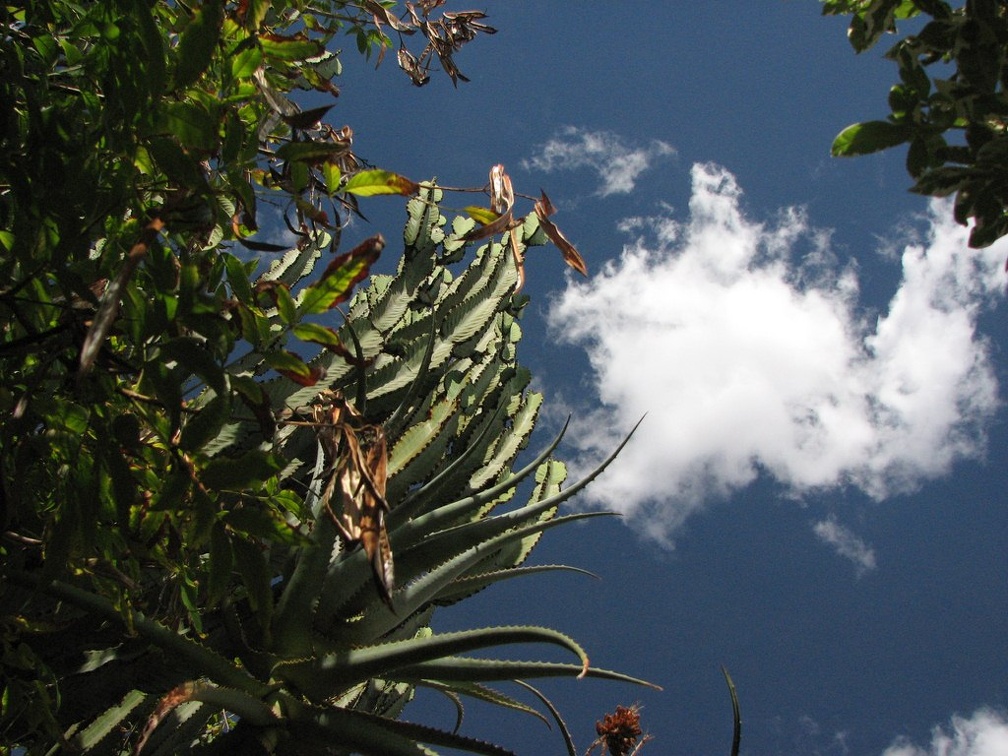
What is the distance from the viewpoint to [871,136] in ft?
4.61

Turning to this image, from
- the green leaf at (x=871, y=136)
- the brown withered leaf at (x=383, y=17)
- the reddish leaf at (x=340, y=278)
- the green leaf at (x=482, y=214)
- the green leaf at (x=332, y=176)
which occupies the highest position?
the brown withered leaf at (x=383, y=17)

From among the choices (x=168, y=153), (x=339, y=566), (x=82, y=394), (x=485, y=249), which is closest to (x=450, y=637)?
(x=339, y=566)

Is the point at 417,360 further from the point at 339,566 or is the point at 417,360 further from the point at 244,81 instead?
the point at 244,81

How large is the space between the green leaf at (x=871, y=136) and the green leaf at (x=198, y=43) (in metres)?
1.08

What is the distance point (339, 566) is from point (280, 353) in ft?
2.92

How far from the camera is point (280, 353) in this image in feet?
5.15

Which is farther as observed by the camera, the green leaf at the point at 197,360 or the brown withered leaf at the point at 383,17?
the brown withered leaf at the point at 383,17

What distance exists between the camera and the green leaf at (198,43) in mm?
1428

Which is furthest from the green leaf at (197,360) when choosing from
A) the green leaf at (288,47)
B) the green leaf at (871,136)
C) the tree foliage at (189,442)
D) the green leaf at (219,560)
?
the green leaf at (871,136)

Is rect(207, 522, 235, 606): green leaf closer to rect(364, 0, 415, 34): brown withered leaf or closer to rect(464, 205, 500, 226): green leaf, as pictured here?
rect(464, 205, 500, 226): green leaf

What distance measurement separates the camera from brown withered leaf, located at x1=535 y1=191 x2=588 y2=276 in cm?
174

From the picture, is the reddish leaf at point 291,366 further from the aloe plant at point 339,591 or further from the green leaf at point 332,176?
the green leaf at point 332,176

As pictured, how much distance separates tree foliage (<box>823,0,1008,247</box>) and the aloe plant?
2.42ft

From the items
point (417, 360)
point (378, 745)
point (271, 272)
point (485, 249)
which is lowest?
point (378, 745)
